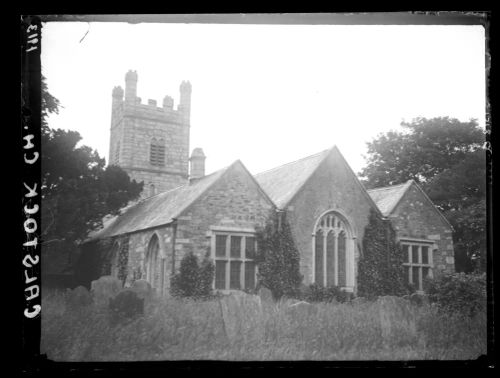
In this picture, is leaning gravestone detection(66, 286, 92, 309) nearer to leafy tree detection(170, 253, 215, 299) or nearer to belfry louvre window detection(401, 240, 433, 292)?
leafy tree detection(170, 253, 215, 299)

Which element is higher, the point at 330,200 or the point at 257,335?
the point at 330,200

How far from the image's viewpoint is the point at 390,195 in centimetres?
1172

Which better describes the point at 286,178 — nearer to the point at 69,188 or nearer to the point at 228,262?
the point at 228,262

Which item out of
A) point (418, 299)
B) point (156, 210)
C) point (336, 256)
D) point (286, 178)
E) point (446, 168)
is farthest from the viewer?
point (286, 178)

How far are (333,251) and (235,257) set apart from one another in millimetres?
2401

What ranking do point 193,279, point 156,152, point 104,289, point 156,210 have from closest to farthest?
point 104,289 → point 193,279 → point 156,210 → point 156,152

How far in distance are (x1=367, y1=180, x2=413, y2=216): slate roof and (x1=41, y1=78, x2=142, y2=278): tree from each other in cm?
580

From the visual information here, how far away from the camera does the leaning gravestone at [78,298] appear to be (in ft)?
27.0

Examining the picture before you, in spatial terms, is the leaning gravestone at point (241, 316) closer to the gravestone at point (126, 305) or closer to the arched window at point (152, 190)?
the gravestone at point (126, 305)

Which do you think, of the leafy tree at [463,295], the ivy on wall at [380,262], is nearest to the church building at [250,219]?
the ivy on wall at [380,262]

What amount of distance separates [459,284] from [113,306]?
6.27 meters

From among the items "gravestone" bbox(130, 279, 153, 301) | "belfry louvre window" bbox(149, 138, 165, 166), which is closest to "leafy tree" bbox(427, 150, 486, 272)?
"gravestone" bbox(130, 279, 153, 301)

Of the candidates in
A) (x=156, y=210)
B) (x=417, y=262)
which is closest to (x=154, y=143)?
(x=156, y=210)

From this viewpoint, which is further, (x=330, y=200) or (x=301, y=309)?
(x=330, y=200)
